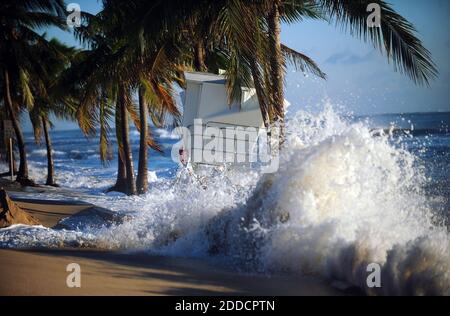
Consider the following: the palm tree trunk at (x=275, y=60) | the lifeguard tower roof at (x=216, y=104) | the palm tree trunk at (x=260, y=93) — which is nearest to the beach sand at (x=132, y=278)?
the palm tree trunk at (x=260, y=93)

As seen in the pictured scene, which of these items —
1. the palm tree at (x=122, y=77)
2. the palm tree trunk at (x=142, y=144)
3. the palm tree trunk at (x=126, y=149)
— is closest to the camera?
the palm tree at (x=122, y=77)

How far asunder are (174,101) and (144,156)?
1.95 metres

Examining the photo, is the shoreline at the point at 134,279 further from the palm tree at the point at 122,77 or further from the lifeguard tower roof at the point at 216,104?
the lifeguard tower roof at the point at 216,104
